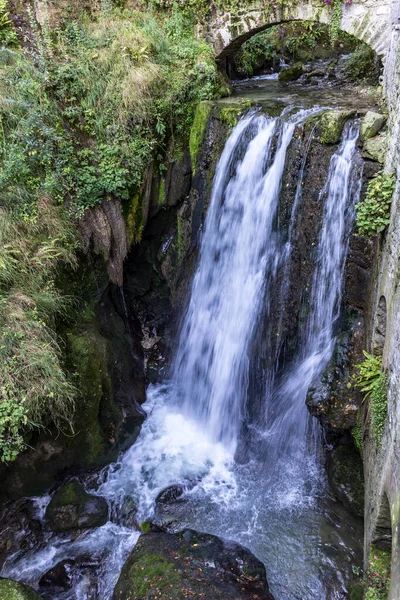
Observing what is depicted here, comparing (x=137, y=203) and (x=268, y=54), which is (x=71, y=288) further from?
(x=268, y=54)

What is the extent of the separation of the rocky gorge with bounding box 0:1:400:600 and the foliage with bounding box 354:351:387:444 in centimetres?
14

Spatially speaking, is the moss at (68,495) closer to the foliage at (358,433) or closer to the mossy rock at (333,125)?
the foliage at (358,433)

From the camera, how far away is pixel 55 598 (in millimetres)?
4863

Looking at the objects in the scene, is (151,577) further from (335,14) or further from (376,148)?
(335,14)

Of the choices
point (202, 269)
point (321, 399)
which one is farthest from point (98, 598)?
point (202, 269)

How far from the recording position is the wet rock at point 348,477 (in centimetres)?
524

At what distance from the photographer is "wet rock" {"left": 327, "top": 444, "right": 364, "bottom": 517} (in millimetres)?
5238

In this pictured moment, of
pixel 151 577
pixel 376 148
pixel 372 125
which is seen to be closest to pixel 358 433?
pixel 151 577

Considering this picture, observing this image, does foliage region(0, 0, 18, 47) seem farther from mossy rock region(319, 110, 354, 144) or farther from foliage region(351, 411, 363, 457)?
foliage region(351, 411, 363, 457)

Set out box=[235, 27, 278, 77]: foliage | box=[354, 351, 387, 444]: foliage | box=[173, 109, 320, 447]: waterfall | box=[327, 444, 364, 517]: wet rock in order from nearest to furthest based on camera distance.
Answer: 1. box=[354, 351, 387, 444]: foliage
2. box=[327, 444, 364, 517]: wet rock
3. box=[173, 109, 320, 447]: waterfall
4. box=[235, 27, 278, 77]: foliage

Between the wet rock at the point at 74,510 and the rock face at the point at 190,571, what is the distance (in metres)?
0.96

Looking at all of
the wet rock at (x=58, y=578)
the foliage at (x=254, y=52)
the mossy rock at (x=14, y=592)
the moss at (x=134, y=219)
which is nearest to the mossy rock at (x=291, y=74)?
the foliage at (x=254, y=52)

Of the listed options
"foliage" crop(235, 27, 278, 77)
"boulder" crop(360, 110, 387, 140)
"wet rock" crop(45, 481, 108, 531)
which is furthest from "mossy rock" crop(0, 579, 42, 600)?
"foliage" crop(235, 27, 278, 77)

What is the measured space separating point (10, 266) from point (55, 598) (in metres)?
3.89
